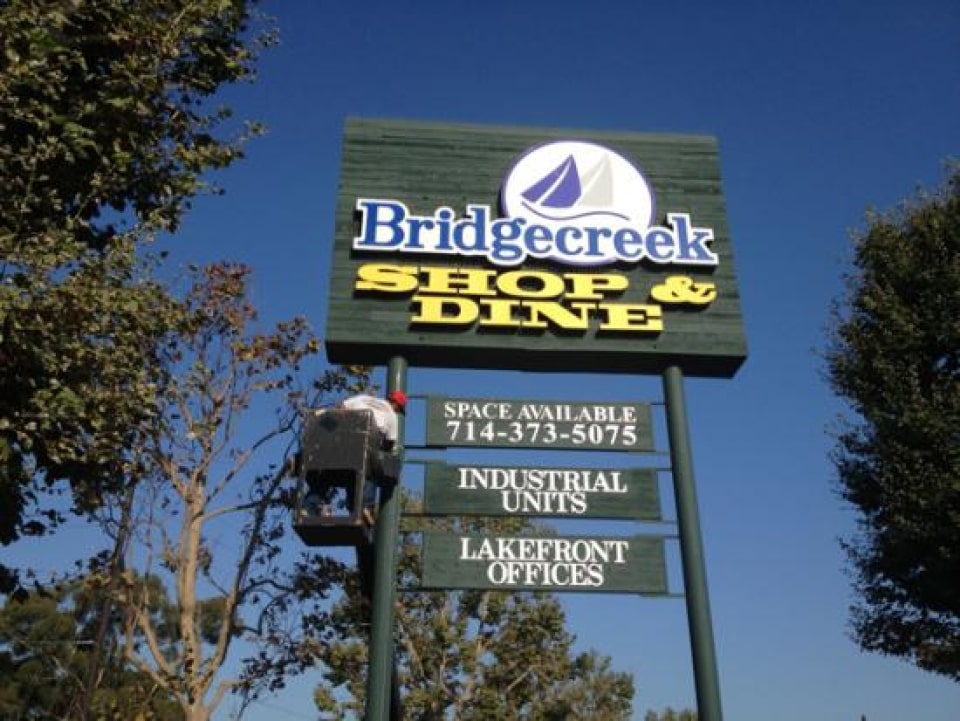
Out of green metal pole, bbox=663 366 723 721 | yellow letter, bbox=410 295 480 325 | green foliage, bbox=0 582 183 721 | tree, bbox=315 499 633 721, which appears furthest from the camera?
green foliage, bbox=0 582 183 721

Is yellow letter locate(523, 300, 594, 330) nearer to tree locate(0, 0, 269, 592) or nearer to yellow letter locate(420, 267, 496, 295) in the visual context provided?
yellow letter locate(420, 267, 496, 295)

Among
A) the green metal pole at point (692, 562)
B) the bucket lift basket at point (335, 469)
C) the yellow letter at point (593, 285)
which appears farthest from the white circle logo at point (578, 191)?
the bucket lift basket at point (335, 469)

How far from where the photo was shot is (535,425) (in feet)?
29.8

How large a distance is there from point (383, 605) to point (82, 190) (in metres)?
6.51

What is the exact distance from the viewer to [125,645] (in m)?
16.2

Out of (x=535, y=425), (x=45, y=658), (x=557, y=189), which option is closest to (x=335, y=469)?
(x=535, y=425)

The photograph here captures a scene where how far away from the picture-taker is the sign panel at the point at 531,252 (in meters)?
9.82

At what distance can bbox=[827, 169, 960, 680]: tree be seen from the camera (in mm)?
14586

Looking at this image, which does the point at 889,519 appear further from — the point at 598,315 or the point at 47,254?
the point at 47,254

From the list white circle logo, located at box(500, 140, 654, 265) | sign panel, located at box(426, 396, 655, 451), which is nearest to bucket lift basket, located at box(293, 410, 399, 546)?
sign panel, located at box(426, 396, 655, 451)

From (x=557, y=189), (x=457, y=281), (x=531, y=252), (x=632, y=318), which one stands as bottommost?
(x=632, y=318)

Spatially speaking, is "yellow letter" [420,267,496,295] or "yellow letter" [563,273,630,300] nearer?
"yellow letter" [420,267,496,295]

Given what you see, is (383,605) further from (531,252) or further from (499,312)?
(531,252)

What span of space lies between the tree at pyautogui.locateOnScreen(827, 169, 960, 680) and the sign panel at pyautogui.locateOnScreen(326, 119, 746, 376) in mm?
6909
